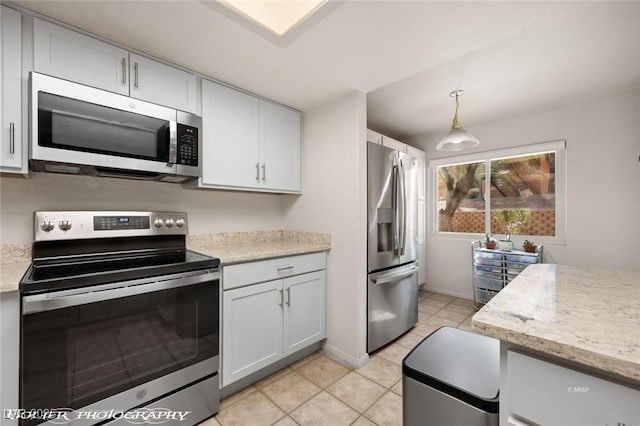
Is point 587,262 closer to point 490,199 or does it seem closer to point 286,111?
point 490,199

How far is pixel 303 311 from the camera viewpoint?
6.96ft

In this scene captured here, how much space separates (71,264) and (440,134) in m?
4.14

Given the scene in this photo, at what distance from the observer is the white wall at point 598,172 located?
2.52 metres

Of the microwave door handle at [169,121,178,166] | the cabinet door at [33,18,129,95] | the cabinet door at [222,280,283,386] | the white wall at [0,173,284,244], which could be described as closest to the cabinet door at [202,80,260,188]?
the microwave door handle at [169,121,178,166]

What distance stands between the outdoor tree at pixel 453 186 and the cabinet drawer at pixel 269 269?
2421 millimetres

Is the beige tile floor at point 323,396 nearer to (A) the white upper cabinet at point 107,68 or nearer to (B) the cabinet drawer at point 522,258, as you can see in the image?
(B) the cabinet drawer at point 522,258

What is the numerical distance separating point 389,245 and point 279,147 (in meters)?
1.35

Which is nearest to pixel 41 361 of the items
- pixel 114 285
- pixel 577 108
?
pixel 114 285

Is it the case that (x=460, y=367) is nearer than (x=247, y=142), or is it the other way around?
(x=460, y=367)

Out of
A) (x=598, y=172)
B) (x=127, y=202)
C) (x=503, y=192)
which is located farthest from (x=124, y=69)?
(x=598, y=172)

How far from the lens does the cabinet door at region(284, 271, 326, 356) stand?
6.61ft

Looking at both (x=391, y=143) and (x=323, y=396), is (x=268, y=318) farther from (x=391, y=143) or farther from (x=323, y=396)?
(x=391, y=143)

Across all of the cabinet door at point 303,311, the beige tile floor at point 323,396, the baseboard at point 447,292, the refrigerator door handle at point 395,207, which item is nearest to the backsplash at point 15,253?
the beige tile floor at point 323,396

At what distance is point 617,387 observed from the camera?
57 centimetres
